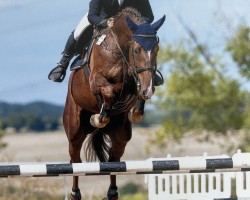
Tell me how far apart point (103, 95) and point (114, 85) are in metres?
→ 0.12

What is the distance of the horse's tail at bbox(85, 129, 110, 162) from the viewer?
6.40 m

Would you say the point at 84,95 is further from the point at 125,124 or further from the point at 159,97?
the point at 159,97

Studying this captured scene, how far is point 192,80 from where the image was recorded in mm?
12258

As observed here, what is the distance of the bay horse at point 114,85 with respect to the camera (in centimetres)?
511

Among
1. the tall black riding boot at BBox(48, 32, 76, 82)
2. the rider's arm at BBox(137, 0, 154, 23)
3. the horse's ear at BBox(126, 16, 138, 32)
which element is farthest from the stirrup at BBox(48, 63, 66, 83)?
the horse's ear at BBox(126, 16, 138, 32)

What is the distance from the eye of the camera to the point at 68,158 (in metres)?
15.7

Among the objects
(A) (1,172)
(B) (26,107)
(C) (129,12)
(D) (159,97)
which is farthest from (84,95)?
(B) (26,107)

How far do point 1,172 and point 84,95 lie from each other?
133 centimetres

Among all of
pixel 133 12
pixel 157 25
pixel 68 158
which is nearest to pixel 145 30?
pixel 157 25

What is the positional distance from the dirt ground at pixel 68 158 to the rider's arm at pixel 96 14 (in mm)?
1550

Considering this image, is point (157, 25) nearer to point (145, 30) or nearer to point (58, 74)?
point (145, 30)

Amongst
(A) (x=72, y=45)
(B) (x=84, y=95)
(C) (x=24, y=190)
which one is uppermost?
(A) (x=72, y=45)

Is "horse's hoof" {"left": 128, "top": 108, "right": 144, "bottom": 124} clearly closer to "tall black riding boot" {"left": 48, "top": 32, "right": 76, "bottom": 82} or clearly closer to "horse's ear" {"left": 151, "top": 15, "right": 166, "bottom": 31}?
"horse's ear" {"left": 151, "top": 15, "right": 166, "bottom": 31}

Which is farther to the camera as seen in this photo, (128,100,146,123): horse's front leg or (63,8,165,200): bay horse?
(128,100,146,123): horse's front leg
